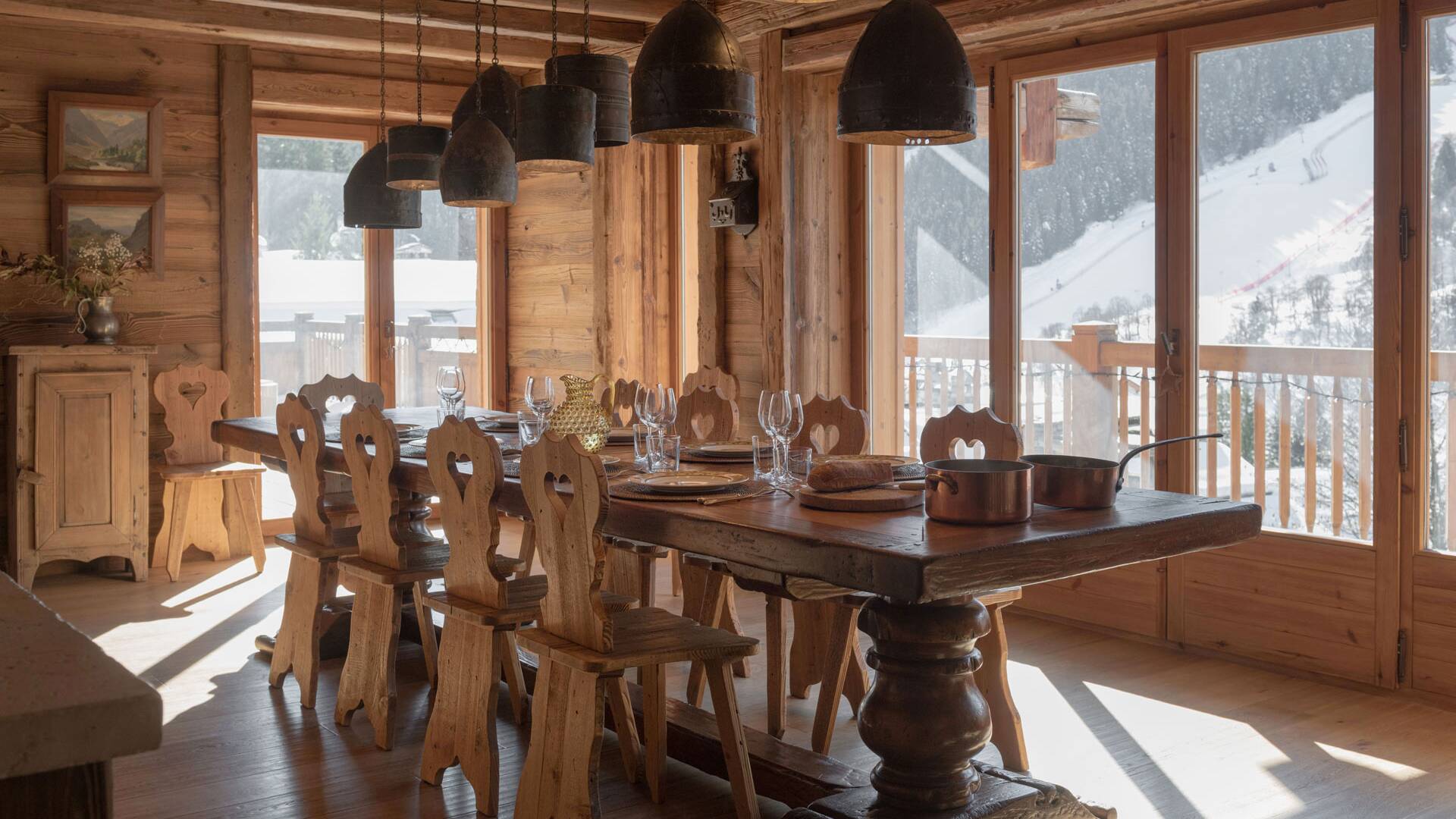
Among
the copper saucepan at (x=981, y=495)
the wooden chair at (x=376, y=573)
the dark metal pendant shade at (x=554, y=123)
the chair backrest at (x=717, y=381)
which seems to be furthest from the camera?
the chair backrest at (x=717, y=381)

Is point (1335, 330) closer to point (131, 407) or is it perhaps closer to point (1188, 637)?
point (1188, 637)

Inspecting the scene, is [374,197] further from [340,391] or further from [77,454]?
[77,454]

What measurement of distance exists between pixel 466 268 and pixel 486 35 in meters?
1.59

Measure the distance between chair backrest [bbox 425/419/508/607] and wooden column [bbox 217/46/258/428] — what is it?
11.9ft

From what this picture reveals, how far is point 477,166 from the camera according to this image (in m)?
3.75

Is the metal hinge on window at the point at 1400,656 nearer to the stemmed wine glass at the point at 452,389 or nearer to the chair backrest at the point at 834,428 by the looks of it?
the chair backrest at the point at 834,428

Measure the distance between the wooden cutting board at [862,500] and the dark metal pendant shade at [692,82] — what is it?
3.00 ft

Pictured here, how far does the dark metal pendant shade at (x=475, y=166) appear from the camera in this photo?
147 inches

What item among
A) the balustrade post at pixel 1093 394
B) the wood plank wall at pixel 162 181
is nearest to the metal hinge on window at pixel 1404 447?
the balustrade post at pixel 1093 394

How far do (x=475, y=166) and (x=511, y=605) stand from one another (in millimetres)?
1283

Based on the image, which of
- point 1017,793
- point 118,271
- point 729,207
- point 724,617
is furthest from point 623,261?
point 1017,793

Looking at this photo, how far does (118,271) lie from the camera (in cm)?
611

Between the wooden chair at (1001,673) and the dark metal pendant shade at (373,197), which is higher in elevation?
the dark metal pendant shade at (373,197)

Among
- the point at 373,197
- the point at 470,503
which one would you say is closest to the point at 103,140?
the point at 373,197
